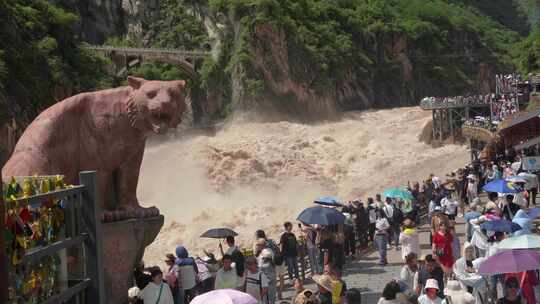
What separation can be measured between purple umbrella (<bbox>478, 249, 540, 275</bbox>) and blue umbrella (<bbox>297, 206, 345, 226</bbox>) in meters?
5.95

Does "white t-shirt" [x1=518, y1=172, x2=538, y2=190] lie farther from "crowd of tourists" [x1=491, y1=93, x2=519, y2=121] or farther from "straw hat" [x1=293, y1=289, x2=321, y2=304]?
"crowd of tourists" [x1=491, y1=93, x2=519, y2=121]

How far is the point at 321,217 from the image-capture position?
607 inches

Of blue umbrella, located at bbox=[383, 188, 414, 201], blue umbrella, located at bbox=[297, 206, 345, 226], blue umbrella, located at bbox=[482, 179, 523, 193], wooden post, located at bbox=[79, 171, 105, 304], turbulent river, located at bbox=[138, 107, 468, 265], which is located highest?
wooden post, located at bbox=[79, 171, 105, 304]

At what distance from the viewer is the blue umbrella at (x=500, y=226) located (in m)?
12.3

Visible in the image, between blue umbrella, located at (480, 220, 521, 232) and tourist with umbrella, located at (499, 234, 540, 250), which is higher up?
tourist with umbrella, located at (499, 234, 540, 250)

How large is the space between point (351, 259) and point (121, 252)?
8.21 metres

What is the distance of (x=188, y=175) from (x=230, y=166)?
10.2ft

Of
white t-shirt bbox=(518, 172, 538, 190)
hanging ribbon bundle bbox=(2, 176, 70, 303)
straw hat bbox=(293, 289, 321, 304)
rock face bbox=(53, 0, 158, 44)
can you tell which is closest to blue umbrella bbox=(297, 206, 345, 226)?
straw hat bbox=(293, 289, 321, 304)

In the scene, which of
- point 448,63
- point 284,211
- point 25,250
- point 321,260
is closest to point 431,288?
point 25,250

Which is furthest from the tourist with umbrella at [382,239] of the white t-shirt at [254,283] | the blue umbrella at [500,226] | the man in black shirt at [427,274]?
the man in black shirt at [427,274]

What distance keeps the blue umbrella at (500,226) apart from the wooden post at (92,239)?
6851 mm

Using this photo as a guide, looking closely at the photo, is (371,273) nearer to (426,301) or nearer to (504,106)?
(426,301)

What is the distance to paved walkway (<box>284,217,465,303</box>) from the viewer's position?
1458cm

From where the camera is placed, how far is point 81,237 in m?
6.98
